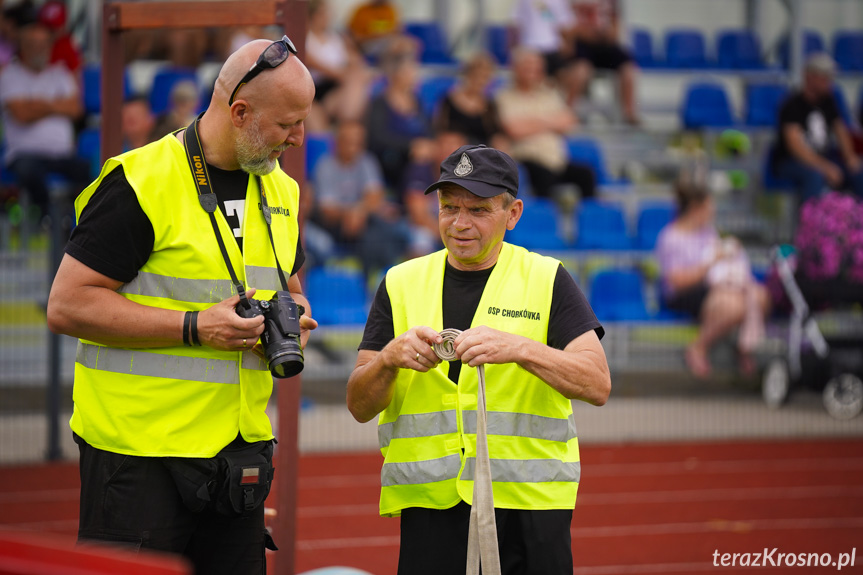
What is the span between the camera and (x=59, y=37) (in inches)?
450

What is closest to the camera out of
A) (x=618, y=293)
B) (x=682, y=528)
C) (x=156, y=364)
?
(x=156, y=364)

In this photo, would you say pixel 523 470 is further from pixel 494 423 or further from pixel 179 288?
pixel 179 288

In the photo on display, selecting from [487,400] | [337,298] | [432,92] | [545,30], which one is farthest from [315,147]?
[487,400]

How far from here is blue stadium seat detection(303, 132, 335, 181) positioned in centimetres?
1156

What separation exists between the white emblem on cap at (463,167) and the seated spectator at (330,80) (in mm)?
8623

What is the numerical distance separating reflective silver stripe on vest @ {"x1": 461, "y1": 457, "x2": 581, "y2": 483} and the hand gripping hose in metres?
0.15

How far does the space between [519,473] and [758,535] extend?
4239mm

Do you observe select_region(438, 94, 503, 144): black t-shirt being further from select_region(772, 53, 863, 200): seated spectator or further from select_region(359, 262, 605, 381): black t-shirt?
select_region(359, 262, 605, 381): black t-shirt

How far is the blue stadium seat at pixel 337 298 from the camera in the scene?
953 cm

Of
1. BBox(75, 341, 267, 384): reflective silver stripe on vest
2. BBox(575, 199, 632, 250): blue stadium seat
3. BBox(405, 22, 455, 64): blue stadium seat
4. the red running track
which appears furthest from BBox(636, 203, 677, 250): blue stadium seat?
BBox(75, 341, 267, 384): reflective silver stripe on vest

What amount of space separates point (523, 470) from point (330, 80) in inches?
364

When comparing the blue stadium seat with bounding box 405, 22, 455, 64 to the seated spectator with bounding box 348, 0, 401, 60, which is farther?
the blue stadium seat with bounding box 405, 22, 455, 64

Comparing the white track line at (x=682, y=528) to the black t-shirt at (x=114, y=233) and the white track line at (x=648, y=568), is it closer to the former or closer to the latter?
the white track line at (x=648, y=568)

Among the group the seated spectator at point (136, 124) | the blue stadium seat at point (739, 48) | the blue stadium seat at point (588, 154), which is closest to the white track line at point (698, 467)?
the seated spectator at point (136, 124)
